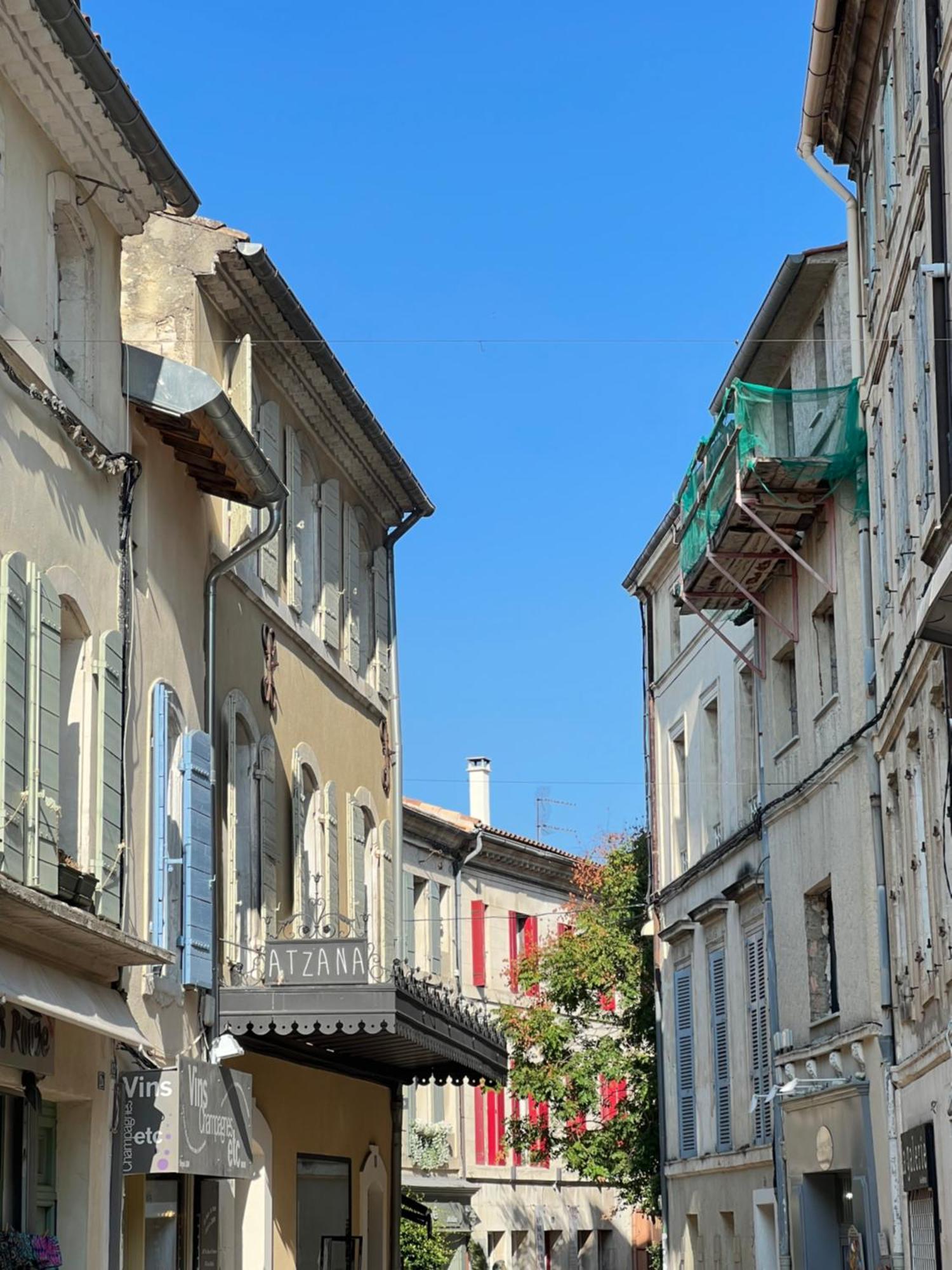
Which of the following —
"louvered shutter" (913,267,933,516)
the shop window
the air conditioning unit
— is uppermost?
"louvered shutter" (913,267,933,516)

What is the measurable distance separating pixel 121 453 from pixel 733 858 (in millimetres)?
12034

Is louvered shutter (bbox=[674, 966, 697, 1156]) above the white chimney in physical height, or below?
below

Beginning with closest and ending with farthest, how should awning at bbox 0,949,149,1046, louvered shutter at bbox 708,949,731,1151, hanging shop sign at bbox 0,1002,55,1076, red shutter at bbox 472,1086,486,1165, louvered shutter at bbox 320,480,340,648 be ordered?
awning at bbox 0,949,149,1046 → hanging shop sign at bbox 0,1002,55,1076 → louvered shutter at bbox 320,480,340,648 → louvered shutter at bbox 708,949,731,1151 → red shutter at bbox 472,1086,486,1165

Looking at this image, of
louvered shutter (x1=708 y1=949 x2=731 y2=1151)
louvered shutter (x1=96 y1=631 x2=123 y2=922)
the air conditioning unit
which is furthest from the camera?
louvered shutter (x1=708 y1=949 x2=731 y2=1151)

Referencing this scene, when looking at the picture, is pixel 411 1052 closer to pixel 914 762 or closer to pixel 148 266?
pixel 914 762

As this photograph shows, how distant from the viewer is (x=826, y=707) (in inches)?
803

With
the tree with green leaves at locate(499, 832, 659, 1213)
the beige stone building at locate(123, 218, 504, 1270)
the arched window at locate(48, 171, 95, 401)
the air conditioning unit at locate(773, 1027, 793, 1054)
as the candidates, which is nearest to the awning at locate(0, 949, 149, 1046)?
the beige stone building at locate(123, 218, 504, 1270)

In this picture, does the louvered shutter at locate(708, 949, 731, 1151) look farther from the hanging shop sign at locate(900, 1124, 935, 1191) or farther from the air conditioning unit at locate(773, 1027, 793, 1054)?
the hanging shop sign at locate(900, 1124, 935, 1191)

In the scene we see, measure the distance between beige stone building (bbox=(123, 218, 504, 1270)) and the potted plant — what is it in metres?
1.74

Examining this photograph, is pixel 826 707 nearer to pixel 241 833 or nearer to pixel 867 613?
pixel 867 613

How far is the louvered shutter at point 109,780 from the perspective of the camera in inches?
546

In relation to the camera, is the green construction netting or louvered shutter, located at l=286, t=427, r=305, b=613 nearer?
the green construction netting

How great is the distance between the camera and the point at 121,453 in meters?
14.9

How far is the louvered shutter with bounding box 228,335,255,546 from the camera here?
61.5 feet
